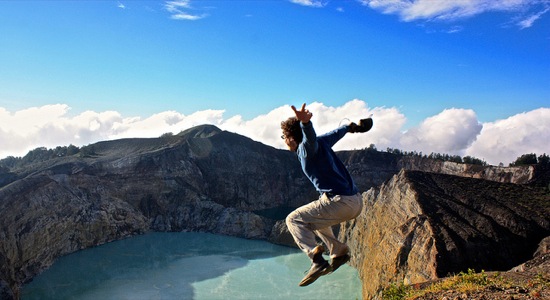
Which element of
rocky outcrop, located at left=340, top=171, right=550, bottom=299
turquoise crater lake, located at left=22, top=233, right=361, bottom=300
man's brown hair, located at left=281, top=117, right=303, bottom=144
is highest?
man's brown hair, located at left=281, top=117, right=303, bottom=144

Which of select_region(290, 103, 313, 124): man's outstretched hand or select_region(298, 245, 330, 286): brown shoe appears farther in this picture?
select_region(298, 245, 330, 286): brown shoe

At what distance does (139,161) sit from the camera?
60.7 m

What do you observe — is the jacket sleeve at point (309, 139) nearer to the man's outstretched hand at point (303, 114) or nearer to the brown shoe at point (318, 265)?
the man's outstretched hand at point (303, 114)

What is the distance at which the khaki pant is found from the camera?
5.84m

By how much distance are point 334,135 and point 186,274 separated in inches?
1311

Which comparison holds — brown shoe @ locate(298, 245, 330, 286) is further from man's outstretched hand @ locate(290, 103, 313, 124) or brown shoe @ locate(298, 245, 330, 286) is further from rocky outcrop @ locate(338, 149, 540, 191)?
rocky outcrop @ locate(338, 149, 540, 191)

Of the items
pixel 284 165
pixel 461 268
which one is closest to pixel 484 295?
pixel 461 268

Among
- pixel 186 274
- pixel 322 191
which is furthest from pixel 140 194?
pixel 322 191

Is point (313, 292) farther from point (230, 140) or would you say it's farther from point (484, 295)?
point (230, 140)

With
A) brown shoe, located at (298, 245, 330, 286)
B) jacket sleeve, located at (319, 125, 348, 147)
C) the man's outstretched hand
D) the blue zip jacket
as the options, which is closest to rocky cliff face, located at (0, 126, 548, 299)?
brown shoe, located at (298, 245, 330, 286)

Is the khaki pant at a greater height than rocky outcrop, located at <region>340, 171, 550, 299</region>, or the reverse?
the khaki pant

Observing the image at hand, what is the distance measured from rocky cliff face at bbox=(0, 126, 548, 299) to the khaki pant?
16.7m

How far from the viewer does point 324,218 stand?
19.7 ft

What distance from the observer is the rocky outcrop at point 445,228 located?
21891 millimetres
